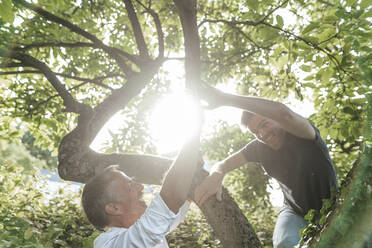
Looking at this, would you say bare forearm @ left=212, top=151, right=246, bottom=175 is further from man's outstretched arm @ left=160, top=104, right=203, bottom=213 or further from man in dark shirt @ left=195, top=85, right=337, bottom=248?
man's outstretched arm @ left=160, top=104, right=203, bottom=213

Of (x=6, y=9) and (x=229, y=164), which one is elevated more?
(x=6, y=9)

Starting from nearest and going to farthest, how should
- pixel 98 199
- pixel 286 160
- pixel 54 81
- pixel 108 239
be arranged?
pixel 108 239, pixel 98 199, pixel 286 160, pixel 54 81

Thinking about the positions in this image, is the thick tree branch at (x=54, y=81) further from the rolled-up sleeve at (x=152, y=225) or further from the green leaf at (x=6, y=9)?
the rolled-up sleeve at (x=152, y=225)

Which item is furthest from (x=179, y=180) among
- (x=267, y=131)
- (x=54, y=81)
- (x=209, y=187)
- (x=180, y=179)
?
(x=54, y=81)

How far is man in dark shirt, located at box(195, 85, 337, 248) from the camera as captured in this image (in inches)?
86.4

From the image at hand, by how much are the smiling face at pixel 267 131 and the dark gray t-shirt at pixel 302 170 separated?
70mm

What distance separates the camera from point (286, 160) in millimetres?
2803

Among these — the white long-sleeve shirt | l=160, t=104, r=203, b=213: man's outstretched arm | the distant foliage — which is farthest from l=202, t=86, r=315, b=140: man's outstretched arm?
the distant foliage

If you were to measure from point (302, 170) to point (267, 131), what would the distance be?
56 centimetres

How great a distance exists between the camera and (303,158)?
2607 millimetres

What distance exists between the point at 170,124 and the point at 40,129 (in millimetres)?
3010

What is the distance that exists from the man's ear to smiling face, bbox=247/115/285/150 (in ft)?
5.73

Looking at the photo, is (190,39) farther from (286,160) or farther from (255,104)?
(286,160)

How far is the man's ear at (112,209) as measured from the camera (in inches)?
88.1
